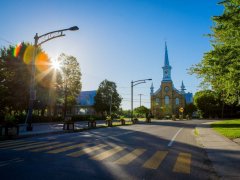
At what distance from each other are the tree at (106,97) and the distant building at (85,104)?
11157 mm

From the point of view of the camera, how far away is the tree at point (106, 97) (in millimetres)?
74875

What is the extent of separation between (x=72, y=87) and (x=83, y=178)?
44.4m

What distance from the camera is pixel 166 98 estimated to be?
100 m

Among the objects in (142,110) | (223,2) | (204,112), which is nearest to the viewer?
(223,2)

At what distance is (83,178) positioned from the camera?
515cm

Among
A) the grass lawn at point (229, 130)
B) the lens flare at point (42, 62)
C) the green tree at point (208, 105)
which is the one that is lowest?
the grass lawn at point (229, 130)

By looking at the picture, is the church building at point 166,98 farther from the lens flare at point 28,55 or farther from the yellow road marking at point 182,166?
the yellow road marking at point 182,166

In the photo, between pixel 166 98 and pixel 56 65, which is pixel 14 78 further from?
pixel 166 98

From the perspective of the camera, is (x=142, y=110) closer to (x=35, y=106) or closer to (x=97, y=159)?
(x=35, y=106)

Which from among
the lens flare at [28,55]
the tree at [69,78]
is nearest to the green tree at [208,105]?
the tree at [69,78]

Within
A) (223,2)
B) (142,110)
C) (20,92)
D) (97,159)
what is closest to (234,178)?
(97,159)

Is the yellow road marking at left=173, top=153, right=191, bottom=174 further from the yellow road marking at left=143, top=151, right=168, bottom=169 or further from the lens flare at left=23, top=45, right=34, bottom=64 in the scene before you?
the lens flare at left=23, top=45, right=34, bottom=64

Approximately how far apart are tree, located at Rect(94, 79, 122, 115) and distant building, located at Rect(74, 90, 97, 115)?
1116cm

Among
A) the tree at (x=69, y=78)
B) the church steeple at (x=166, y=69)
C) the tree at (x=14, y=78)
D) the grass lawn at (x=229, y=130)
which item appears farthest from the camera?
the church steeple at (x=166, y=69)
